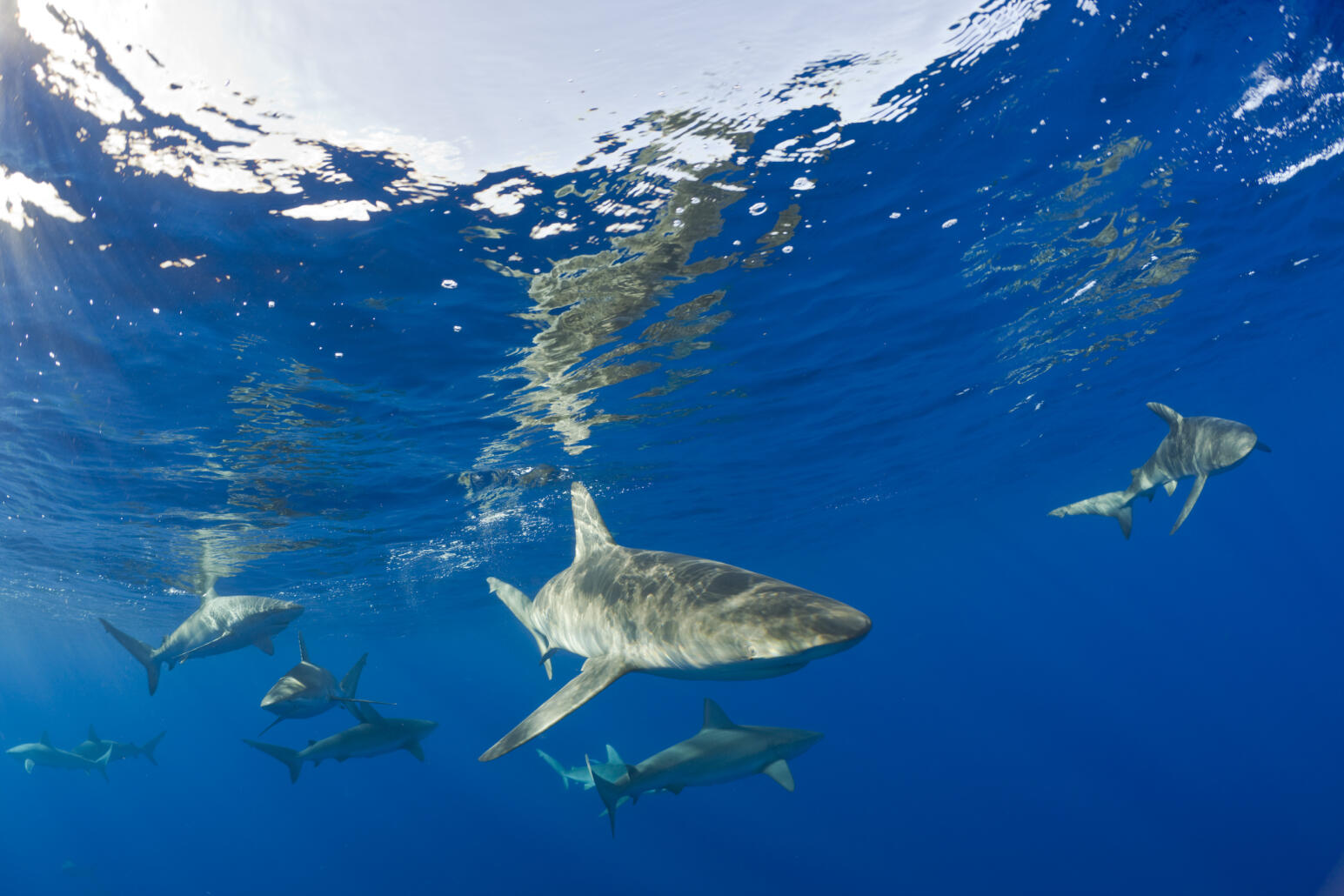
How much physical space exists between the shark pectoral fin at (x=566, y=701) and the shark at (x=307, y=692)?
4.72 m

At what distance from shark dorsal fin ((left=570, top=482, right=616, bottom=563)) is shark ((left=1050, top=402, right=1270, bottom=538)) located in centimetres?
581

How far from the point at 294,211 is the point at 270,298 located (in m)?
2.08

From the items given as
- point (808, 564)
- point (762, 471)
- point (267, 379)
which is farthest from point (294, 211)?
point (808, 564)

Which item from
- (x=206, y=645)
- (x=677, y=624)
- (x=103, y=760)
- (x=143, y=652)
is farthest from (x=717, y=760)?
(x=103, y=760)

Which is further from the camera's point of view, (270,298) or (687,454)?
(687,454)

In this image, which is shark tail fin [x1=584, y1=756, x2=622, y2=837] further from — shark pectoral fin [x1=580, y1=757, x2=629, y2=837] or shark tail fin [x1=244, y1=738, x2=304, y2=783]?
shark tail fin [x1=244, y1=738, x2=304, y2=783]

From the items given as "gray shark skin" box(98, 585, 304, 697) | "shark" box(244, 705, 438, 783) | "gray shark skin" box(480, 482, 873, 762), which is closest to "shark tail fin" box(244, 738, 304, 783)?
"shark" box(244, 705, 438, 783)

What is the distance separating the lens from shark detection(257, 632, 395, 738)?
8.10 metres

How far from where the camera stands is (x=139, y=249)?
7898 mm

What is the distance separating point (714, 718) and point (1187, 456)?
693cm

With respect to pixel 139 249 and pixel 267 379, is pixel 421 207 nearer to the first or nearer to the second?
pixel 139 249

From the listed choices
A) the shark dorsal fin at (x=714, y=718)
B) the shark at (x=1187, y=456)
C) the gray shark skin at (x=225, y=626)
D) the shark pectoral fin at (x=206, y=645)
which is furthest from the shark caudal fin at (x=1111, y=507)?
the shark pectoral fin at (x=206, y=645)

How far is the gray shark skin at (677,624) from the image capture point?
3.52 m

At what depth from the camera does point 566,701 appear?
417 centimetres
